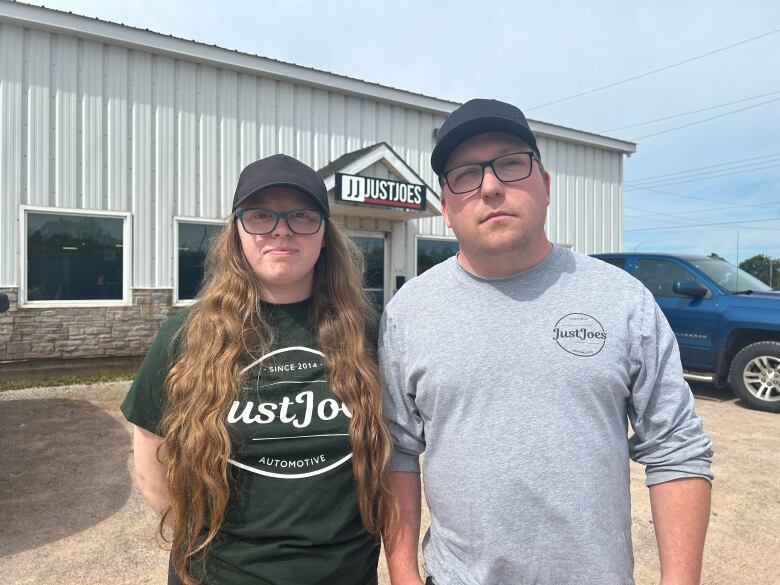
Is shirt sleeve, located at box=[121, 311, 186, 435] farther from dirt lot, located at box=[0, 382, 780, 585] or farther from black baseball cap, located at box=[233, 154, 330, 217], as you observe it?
dirt lot, located at box=[0, 382, 780, 585]

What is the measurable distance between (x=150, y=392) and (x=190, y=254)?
25.4 feet

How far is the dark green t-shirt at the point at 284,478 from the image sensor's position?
62.4 inches

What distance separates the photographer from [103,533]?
134 inches

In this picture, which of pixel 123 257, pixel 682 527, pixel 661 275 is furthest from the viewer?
pixel 123 257

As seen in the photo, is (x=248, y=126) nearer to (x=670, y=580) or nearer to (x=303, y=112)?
(x=303, y=112)

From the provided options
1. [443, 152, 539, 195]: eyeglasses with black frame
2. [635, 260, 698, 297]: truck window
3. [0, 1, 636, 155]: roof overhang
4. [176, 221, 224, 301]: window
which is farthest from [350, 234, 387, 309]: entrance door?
[443, 152, 539, 195]: eyeglasses with black frame

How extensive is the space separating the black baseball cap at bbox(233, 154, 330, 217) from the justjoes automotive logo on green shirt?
1.76ft

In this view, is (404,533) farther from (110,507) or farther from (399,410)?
(110,507)

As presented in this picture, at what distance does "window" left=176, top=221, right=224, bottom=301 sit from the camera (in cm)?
884

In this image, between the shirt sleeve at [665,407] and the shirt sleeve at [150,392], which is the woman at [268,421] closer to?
the shirt sleeve at [150,392]

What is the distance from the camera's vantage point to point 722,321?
22.3ft

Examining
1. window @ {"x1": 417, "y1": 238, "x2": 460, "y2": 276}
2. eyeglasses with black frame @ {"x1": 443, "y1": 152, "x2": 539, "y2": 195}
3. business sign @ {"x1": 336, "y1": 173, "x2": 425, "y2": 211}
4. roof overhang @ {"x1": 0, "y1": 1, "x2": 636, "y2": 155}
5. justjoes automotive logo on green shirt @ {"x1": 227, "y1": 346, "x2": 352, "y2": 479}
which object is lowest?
justjoes automotive logo on green shirt @ {"x1": 227, "y1": 346, "x2": 352, "y2": 479}

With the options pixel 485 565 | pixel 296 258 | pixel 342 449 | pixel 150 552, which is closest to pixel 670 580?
pixel 485 565

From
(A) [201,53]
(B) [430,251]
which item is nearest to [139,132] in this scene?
(A) [201,53]
